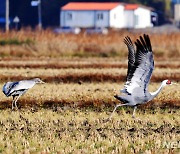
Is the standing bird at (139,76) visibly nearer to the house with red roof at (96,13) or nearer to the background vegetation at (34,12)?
the house with red roof at (96,13)

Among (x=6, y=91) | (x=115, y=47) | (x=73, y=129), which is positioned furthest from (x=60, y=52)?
(x=73, y=129)

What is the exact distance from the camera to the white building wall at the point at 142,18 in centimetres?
7525

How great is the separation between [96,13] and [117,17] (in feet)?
8.44

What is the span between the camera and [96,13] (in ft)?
243

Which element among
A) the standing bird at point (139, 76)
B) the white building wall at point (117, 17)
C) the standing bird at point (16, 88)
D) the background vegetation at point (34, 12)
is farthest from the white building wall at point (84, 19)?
the standing bird at point (139, 76)

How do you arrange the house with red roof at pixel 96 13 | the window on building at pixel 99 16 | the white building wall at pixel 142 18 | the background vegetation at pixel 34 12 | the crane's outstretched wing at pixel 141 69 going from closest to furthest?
1. the crane's outstretched wing at pixel 141 69
2. the house with red roof at pixel 96 13
3. the window on building at pixel 99 16
4. the white building wall at pixel 142 18
5. the background vegetation at pixel 34 12

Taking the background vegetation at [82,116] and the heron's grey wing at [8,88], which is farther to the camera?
the heron's grey wing at [8,88]

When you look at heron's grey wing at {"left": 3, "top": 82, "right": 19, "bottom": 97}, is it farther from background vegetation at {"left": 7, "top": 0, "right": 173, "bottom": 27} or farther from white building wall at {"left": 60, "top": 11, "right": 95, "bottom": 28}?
background vegetation at {"left": 7, "top": 0, "right": 173, "bottom": 27}

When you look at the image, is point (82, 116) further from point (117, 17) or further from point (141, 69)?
point (117, 17)

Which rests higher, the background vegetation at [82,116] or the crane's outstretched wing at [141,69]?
the crane's outstretched wing at [141,69]

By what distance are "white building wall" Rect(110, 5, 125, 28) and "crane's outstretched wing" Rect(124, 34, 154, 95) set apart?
61105 millimetres

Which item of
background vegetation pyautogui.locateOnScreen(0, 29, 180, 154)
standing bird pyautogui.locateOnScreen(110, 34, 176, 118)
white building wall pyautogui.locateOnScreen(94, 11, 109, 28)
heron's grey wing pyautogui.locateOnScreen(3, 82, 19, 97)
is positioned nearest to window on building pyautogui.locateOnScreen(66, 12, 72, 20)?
white building wall pyautogui.locateOnScreen(94, 11, 109, 28)

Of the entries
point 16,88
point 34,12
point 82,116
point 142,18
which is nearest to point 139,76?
point 82,116

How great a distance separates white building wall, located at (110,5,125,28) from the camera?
74.1 meters
